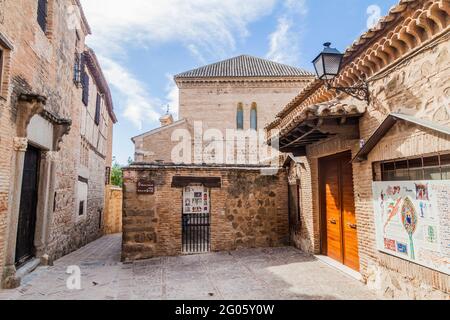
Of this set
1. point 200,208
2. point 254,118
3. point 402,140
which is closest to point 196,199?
point 200,208

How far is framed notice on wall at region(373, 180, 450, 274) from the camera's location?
3.45 m

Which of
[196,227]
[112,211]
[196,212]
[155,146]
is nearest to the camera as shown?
[196,212]

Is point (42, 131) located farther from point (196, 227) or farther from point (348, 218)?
point (348, 218)

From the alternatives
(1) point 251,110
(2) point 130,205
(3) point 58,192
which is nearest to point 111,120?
(1) point 251,110

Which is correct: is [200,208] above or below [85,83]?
below

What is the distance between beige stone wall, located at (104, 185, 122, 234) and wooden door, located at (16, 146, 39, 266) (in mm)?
10931

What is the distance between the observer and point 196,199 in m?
8.22

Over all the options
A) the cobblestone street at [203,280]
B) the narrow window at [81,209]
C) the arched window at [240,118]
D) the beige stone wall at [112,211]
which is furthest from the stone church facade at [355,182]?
the beige stone wall at [112,211]

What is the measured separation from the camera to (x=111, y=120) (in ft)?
64.6

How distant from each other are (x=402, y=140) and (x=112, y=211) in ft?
57.7

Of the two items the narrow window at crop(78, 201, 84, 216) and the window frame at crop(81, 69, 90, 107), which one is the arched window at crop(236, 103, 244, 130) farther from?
the narrow window at crop(78, 201, 84, 216)

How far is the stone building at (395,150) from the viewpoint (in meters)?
3.54

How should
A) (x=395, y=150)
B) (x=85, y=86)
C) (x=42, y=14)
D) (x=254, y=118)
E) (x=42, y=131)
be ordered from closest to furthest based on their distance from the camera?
(x=395, y=150)
(x=42, y=131)
(x=42, y=14)
(x=85, y=86)
(x=254, y=118)

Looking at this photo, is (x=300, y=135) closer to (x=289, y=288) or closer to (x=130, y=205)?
(x=289, y=288)
